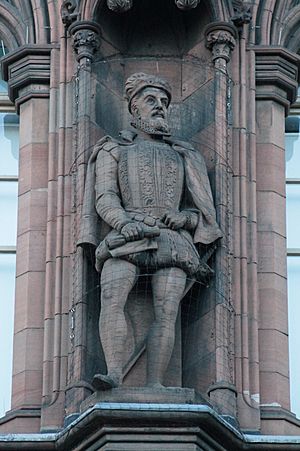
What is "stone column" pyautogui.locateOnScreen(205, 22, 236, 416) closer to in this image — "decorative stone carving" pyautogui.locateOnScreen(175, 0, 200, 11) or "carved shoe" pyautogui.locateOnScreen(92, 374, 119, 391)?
"decorative stone carving" pyautogui.locateOnScreen(175, 0, 200, 11)

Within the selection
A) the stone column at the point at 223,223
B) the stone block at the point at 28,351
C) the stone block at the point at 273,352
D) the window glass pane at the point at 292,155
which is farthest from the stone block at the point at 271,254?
the stone block at the point at 28,351

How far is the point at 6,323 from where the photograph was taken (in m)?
24.7

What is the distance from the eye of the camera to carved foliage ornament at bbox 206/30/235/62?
25016 millimetres

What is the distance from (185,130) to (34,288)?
6.83 feet

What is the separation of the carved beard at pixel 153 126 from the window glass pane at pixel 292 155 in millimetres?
1591

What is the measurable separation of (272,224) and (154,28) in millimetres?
2352

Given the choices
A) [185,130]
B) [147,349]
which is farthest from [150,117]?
[147,349]

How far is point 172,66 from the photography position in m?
25.4

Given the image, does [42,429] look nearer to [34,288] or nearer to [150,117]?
[34,288]

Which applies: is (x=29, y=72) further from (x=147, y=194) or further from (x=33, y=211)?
(x=147, y=194)

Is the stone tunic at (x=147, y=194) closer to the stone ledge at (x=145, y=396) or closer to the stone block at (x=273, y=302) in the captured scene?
the stone block at (x=273, y=302)

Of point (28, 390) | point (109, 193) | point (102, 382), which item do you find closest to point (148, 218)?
point (109, 193)

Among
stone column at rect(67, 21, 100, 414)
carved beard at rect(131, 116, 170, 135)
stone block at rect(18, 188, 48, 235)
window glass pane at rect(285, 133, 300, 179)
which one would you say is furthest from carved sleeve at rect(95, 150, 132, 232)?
window glass pane at rect(285, 133, 300, 179)

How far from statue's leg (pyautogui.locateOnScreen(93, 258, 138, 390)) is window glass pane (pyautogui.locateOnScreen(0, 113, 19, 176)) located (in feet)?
7.17
